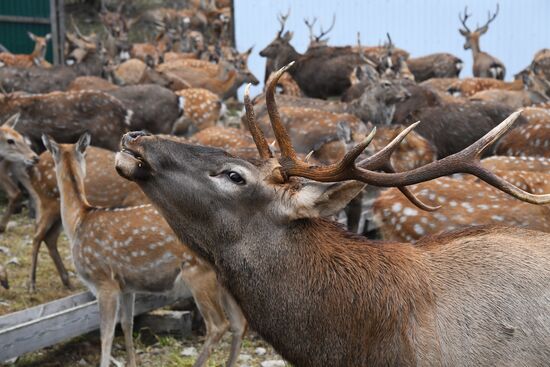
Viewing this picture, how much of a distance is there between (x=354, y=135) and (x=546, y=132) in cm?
162

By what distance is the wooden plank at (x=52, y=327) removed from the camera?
455 cm

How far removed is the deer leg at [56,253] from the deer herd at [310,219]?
0.06 feet

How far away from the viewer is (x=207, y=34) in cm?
2423

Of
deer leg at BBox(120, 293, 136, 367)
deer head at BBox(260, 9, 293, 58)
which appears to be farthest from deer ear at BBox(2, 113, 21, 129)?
deer head at BBox(260, 9, 293, 58)

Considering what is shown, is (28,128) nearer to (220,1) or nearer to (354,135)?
(354,135)

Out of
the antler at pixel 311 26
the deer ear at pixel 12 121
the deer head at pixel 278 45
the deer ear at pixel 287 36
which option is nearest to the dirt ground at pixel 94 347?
the deer ear at pixel 12 121

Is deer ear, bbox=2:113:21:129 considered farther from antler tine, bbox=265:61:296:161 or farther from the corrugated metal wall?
the corrugated metal wall

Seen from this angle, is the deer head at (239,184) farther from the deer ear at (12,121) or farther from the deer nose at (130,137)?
the deer ear at (12,121)

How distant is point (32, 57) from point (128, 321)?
1099cm

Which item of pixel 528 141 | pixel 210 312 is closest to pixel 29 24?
pixel 528 141

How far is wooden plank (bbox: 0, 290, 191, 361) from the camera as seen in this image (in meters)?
4.55

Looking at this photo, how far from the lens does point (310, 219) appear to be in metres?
2.95

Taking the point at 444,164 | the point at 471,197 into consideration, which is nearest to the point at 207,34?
the point at 471,197

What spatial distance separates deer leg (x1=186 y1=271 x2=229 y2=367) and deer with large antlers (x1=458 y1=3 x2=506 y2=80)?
38.2 ft
